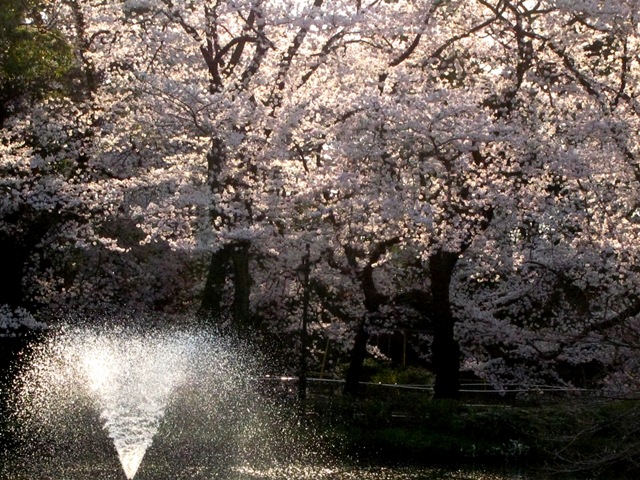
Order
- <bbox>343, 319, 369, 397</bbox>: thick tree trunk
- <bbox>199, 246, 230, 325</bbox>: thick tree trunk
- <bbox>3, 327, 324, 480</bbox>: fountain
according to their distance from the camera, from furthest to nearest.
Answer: <bbox>343, 319, 369, 397</bbox>: thick tree trunk < <bbox>199, 246, 230, 325</bbox>: thick tree trunk < <bbox>3, 327, 324, 480</bbox>: fountain

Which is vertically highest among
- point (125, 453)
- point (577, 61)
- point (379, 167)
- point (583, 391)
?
point (577, 61)

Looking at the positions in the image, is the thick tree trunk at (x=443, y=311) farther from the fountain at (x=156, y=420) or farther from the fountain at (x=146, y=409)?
the fountain at (x=146, y=409)

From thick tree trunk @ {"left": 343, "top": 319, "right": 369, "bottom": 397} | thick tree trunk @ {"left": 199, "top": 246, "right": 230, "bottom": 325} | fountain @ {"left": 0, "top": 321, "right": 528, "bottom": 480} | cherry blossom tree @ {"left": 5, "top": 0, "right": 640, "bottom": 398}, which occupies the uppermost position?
cherry blossom tree @ {"left": 5, "top": 0, "right": 640, "bottom": 398}

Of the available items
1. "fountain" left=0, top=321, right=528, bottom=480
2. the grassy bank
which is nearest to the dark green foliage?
"fountain" left=0, top=321, right=528, bottom=480

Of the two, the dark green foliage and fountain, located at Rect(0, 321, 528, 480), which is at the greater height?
the dark green foliage

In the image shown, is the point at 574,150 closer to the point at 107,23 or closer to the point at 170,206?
the point at 170,206

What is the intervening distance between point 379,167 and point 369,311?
4369mm

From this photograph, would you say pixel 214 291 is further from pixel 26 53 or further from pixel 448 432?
pixel 26 53

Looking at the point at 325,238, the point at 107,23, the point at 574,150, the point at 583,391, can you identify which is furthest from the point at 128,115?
the point at 583,391

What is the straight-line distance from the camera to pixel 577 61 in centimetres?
1934

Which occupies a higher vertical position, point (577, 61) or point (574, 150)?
point (577, 61)

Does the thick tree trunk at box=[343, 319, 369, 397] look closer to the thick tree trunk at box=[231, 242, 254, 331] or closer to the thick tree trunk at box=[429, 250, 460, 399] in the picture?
the thick tree trunk at box=[429, 250, 460, 399]

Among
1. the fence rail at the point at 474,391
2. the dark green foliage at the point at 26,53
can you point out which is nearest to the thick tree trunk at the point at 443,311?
the fence rail at the point at 474,391

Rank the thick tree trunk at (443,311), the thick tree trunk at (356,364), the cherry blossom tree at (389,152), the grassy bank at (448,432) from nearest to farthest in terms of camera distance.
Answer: the grassy bank at (448,432) → the cherry blossom tree at (389,152) → the thick tree trunk at (443,311) → the thick tree trunk at (356,364)
